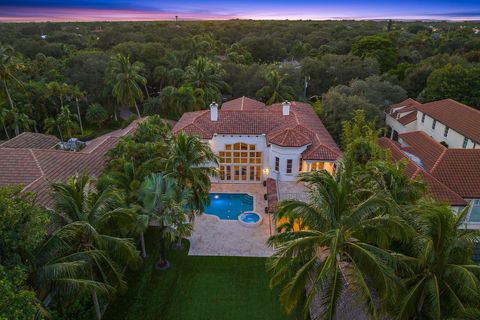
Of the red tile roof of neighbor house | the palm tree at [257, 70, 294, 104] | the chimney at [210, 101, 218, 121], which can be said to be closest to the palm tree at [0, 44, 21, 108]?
the red tile roof of neighbor house

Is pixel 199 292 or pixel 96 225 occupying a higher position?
pixel 96 225

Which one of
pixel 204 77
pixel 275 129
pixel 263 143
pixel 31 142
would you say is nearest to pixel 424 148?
pixel 275 129

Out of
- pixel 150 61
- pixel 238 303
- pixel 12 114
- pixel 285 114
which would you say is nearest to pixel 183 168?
pixel 238 303

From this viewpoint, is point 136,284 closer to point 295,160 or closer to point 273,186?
point 273,186

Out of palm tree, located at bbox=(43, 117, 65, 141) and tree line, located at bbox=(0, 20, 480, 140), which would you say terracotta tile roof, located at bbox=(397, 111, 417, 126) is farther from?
palm tree, located at bbox=(43, 117, 65, 141)

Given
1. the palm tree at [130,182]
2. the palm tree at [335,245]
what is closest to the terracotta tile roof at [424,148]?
the palm tree at [335,245]

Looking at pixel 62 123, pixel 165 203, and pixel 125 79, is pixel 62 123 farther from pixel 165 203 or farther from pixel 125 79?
pixel 165 203

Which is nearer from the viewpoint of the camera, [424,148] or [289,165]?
[289,165]
